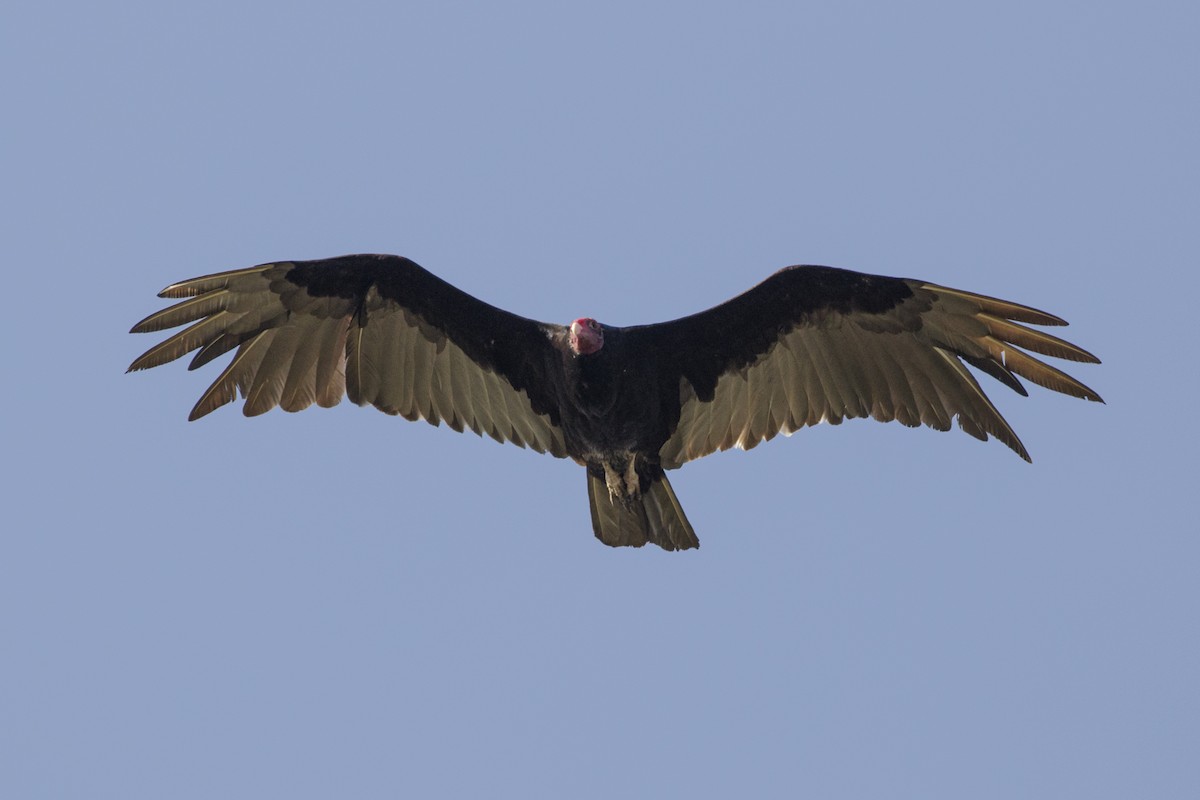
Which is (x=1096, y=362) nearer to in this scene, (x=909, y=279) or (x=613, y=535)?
(x=909, y=279)

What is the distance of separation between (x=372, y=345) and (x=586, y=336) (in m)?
1.49

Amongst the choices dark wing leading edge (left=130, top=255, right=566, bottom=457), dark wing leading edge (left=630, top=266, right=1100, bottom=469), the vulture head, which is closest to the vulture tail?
dark wing leading edge (left=630, top=266, right=1100, bottom=469)

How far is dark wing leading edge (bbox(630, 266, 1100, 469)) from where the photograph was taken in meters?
8.21

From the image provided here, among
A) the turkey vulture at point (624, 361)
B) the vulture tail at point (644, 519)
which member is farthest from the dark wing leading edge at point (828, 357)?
the vulture tail at point (644, 519)

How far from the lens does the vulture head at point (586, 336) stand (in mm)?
7742

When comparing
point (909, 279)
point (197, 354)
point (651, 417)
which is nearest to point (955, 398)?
point (909, 279)

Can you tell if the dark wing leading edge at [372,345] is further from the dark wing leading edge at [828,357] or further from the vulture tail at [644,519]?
the dark wing leading edge at [828,357]

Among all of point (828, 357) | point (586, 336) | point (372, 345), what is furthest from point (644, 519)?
point (372, 345)

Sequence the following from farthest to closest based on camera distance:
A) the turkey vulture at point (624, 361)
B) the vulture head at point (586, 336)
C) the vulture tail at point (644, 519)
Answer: the vulture tail at point (644, 519) → the turkey vulture at point (624, 361) → the vulture head at point (586, 336)

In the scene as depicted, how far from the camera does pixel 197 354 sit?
27.0 ft

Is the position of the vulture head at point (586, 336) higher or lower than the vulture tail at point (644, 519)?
higher

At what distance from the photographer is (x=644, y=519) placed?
27.2 feet

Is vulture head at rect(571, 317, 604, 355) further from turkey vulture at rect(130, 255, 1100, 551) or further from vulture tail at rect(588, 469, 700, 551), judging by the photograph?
vulture tail at rect(588, 469, 700, 551)

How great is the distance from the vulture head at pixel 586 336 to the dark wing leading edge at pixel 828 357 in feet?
1.17
